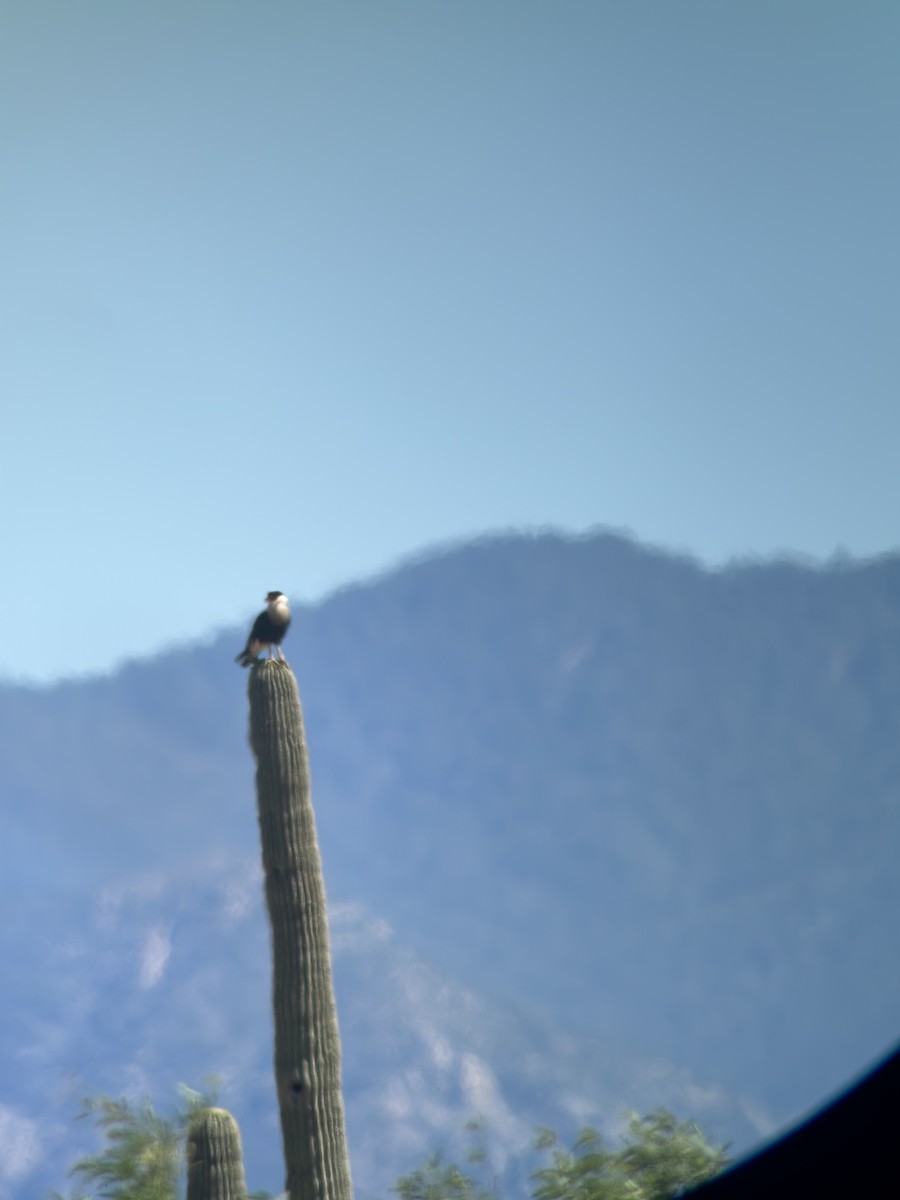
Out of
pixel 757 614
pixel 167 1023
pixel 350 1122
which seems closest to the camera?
pixel 350 1122

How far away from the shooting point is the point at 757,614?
99.6m

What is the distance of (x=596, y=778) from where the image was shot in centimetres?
9406

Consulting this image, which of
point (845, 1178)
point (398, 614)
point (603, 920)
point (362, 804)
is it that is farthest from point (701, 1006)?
point (845, 1178)

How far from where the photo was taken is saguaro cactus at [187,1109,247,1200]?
32.2ft

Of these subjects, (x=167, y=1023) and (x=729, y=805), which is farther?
(x=729, y=805)

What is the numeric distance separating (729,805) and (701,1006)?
12309 mm

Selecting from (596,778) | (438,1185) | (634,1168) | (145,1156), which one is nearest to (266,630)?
(145,1156)

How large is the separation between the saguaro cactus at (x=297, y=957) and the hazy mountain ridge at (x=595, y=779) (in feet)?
241

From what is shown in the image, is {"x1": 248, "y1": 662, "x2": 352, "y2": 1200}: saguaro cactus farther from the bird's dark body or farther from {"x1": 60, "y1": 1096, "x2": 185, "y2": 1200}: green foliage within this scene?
{"x1": 60, "y1": 1096, "x2": 185, "y2": 1200}: green foliage

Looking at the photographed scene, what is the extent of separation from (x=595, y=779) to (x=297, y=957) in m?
85.1

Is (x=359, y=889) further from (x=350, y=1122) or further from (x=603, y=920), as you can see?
(x=350, y=1122)

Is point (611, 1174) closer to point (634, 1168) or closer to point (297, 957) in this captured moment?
point (634, 1168)

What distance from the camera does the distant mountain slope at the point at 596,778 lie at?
86.4 metres

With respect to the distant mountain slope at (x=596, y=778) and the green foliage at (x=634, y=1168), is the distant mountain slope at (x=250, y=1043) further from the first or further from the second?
the green foliage at (x=634, y=1168)
